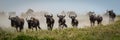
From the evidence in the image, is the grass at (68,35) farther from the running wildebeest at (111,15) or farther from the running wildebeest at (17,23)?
the running wildebeest at (111,15)

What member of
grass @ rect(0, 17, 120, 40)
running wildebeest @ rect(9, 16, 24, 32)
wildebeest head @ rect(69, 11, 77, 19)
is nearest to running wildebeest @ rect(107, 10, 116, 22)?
wildebeest head @ rect(69, 11, 77, 19)

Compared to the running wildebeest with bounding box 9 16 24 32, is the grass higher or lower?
lower

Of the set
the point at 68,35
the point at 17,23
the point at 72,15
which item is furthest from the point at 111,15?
the point at 68,35

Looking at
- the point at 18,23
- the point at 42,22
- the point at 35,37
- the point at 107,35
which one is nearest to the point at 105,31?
the point at 107,35

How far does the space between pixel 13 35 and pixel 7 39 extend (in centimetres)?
138

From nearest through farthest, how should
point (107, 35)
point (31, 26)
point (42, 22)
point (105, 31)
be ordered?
point (107, 35), point (105, 31), point (31, 26), point (42, 22)

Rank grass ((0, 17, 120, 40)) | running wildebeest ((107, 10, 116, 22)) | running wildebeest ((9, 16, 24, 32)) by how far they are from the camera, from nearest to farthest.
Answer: grass ((0, 17, 120, 40)) → running wildebeest ((9, 16, 24, 32)) → running wildebeest ((107, 10, 116, 22))

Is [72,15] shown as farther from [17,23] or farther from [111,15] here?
[17,23]

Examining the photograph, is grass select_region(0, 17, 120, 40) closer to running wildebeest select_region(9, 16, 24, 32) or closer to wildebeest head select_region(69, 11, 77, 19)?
running wildebeest select_region(9, 16, 24, 32)

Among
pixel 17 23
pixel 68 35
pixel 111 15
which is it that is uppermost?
pixel 111 15

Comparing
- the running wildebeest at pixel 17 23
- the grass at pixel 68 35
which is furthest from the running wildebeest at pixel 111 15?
the grass at pixel 68 35

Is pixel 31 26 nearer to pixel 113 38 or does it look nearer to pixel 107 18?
pixel 113 38

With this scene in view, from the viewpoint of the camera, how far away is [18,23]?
40094 mm

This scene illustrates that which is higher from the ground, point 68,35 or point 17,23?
point 17,23
